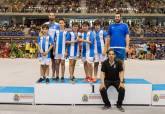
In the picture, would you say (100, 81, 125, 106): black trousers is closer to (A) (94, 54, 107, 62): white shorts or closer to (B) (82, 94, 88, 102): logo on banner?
(B) (82, 94, 88, 102): logo on banner

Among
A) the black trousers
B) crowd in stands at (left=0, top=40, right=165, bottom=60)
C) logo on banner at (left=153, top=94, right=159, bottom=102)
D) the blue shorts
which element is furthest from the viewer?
crowd in stands at (left=0, top=40, right=165, bottom=60)

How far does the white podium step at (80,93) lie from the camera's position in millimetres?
11508

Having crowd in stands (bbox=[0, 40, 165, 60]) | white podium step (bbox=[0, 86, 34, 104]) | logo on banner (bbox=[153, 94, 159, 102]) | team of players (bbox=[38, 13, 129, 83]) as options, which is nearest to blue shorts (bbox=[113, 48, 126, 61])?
team of players (bbox=[38, 13, 129, 83])

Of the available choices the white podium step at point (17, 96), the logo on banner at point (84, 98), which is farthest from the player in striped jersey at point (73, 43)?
the white podium step at point (17, 96)

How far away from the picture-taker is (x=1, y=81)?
17016 millimetres

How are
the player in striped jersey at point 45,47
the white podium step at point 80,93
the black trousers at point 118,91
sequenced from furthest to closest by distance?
the player in striped jersey at point 45,47 → the white podium step at point 80,93 → the black trousers at point 118,91

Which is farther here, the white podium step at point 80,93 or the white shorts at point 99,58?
the white shorts at point 99,58

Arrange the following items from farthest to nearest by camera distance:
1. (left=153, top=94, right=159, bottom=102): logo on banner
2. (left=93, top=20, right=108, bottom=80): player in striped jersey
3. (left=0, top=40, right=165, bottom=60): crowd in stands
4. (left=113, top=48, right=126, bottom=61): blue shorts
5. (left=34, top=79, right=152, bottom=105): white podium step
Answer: (left=0, top=40, right=165, bottom=60): crowd in stands, (left=93, top=20, right=108, bottom=80): player in striped jersey, (left=113, top=48, right=126, bottom=61): blue shorts, (left=153, top=94, right=159, bottom=102): logo on banner, (left=34, top=79, right=152, bottom=105): white podium step

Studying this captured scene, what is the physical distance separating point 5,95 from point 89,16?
35.0 metres

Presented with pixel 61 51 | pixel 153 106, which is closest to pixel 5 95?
pixel 61 51

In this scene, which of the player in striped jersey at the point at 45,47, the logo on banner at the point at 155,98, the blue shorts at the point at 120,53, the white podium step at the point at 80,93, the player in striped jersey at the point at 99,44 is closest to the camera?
the white podium step at the point at 80,93

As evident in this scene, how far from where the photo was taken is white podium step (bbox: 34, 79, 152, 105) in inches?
453

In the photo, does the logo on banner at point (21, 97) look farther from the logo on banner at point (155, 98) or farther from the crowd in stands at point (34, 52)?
the crowd in stands at point (34, 52)

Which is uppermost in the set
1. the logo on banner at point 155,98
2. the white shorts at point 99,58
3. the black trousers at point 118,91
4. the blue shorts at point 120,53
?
the blue shorts at point 120,53
